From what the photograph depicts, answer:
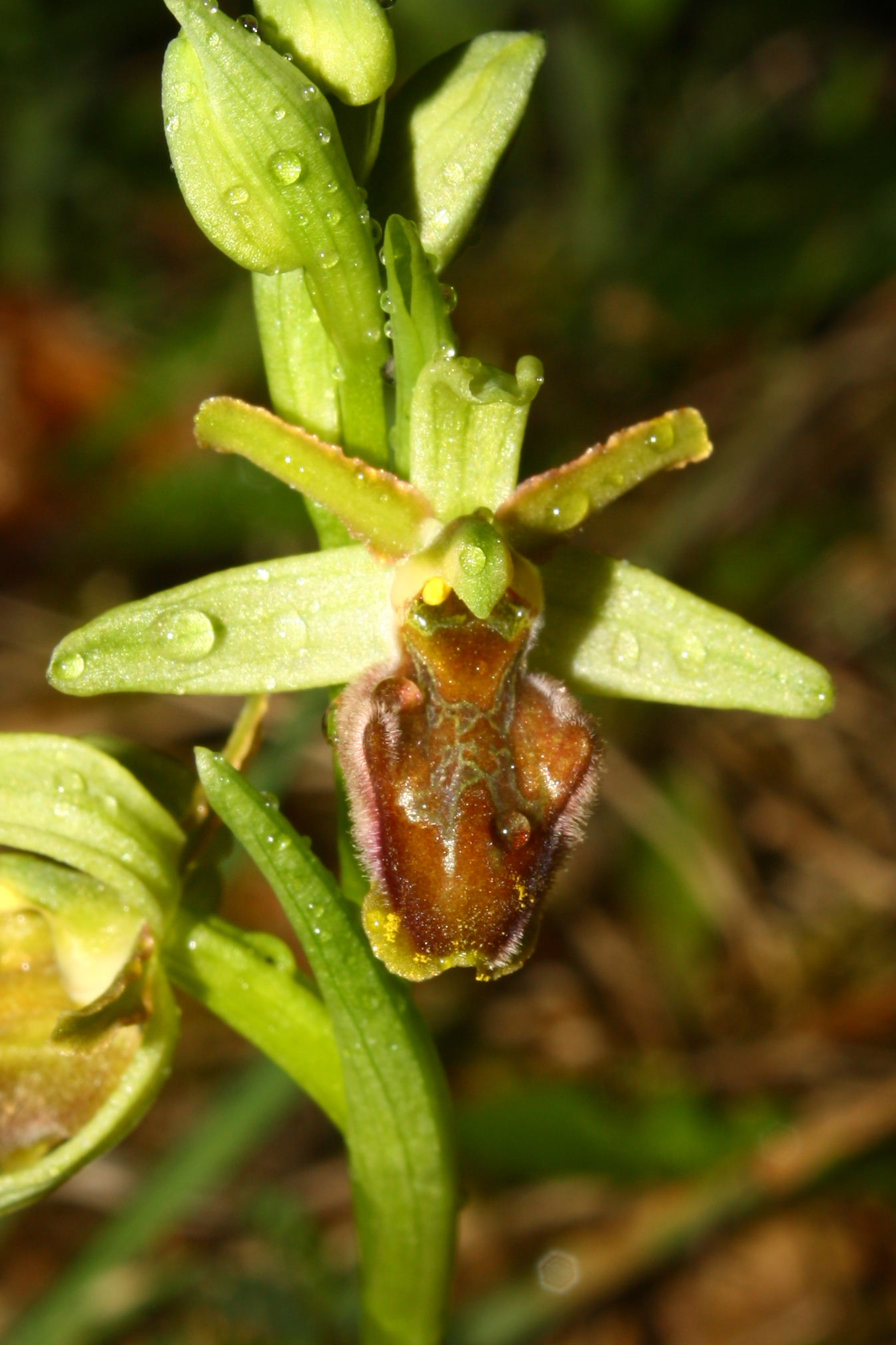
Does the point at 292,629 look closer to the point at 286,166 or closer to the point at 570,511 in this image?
the point at 570,511

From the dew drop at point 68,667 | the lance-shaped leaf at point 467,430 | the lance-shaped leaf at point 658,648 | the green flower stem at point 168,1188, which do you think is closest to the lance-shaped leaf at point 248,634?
the dew drop at point 68,667

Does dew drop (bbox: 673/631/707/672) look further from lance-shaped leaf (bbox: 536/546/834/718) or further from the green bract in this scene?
the green bract

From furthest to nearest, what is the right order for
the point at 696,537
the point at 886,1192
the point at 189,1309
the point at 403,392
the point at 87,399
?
1. the point at 87,399
2. the point at 696,537
3. the point at 886,1192
4. the point at 189,1309
5. the point at 403,392

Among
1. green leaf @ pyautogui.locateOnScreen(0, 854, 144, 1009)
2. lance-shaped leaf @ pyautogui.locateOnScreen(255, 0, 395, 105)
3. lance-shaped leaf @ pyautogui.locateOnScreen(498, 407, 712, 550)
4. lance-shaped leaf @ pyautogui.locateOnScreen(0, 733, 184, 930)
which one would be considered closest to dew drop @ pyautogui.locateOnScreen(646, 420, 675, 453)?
lance-shaped leaf @ pyautogui.locateOnScreen(498, 407, 712, 550)

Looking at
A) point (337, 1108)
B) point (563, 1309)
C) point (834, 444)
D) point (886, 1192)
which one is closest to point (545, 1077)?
point (563, 1309)

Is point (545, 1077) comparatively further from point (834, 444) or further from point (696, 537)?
point (834, 444)
